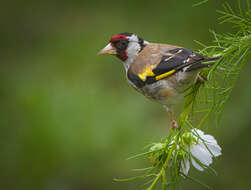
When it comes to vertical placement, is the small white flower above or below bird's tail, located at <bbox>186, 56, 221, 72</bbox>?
below

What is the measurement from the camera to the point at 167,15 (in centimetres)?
626

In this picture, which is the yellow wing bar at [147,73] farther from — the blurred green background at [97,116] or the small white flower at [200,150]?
the blurred green background at [97,116]

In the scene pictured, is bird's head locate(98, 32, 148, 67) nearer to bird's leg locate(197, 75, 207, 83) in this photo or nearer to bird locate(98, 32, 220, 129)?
bird locate(98, 32, 220, 129)

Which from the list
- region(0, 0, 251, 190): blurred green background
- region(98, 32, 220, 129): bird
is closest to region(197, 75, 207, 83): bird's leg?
region(98, 32, 220, 129): bird

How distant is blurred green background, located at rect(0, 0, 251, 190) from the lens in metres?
4.88

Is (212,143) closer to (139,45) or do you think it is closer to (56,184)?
(139,45)

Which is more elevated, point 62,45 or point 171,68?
point 171,68

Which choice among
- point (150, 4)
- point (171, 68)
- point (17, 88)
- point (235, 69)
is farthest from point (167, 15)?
point (235, 69)

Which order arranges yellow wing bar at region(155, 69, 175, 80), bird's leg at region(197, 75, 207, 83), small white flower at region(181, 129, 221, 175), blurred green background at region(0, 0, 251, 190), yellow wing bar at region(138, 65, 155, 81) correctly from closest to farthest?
1. small white flower at region(181, 129, 221, 175)
2. bird's leg at region(197, 75, 207, 83)
3. yellow wing bar at region(155, 69, 175, 80)
4. yellow wing bar at region(138, 65, 155, 81)
5. blurred green background at region(0, 0, 251, 190)

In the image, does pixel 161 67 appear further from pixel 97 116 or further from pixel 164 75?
pixel 97 116

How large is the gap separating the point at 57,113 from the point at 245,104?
241 centimetres

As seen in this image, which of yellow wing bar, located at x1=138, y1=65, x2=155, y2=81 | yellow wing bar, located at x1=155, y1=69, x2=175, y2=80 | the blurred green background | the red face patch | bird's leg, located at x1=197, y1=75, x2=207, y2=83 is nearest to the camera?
bird's leg, located at x1=197, y1=75, x2=207, y2=83

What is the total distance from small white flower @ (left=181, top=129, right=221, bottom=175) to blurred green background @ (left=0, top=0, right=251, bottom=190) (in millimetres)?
1828

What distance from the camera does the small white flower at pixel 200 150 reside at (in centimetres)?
224
